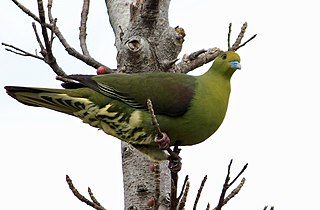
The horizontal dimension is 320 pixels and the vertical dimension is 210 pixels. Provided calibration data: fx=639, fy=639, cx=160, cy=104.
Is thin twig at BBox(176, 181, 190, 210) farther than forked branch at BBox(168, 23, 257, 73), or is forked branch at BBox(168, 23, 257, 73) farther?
forked branch at BBox(168, 23, 257, 73)

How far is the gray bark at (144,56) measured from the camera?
13.1ft

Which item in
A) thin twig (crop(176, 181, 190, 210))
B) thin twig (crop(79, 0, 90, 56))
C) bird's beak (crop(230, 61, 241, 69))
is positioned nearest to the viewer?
thin twig (crop(176, 181, 190, 210))

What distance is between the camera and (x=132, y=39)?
4.28 m

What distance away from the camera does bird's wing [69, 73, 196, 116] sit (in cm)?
372

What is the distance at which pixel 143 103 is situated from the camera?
3.73 metres

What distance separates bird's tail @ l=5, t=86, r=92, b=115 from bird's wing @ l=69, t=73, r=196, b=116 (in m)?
0.12

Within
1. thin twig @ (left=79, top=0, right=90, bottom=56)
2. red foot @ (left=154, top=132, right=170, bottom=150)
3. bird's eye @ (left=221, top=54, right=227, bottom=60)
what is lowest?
red foot @ (left=154, top=132, right=170, bottom=150)

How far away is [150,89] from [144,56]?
0.53 meters

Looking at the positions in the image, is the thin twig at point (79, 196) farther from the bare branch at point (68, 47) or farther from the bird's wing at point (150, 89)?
the bare branch at point (68, 47)

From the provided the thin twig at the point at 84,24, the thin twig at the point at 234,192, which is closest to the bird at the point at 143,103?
the thin twig at the point at 234,192

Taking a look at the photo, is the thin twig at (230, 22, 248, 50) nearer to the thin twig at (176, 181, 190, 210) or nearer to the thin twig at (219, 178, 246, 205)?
the thin twig at (219, 178, 246, 205)

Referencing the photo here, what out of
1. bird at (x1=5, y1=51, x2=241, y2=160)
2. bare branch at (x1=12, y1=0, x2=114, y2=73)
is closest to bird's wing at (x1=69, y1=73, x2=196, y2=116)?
bird at (x1=5, y1=51, x2=241, y2=160)

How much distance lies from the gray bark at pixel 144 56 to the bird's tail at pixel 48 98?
1.79 feet

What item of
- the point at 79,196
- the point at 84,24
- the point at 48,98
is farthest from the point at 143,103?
the point at 84,24
